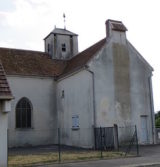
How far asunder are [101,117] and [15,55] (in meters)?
11.9

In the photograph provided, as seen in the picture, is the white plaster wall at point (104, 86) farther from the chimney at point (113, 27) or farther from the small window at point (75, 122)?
the small window at point (75, 122)

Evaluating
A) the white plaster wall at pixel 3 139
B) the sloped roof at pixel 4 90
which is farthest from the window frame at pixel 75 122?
the white plaster wall at pixel 3 139

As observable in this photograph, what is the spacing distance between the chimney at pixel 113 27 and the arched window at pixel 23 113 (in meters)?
9.54

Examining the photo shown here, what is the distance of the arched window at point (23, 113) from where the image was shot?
27.3 meters

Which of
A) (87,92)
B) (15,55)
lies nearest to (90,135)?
(87,92)

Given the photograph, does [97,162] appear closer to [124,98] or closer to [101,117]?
[101,117]

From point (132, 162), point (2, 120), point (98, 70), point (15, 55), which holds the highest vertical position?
point (15, 55)

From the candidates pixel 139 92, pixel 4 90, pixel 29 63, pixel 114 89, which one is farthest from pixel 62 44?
pixel 4 90

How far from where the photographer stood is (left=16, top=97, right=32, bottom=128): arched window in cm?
2727

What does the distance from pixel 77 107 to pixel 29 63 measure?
24.8ft

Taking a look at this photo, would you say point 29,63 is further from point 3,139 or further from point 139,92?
point 3,139

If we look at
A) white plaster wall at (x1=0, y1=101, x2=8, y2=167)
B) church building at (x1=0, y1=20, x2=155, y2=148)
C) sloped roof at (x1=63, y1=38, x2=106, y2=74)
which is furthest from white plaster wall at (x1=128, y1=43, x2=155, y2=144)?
white plaster wall at (x1=0, y1=101, x2=8, y2=167)

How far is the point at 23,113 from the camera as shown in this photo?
90.1 feet

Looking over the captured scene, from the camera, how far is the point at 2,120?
37.3 ft
